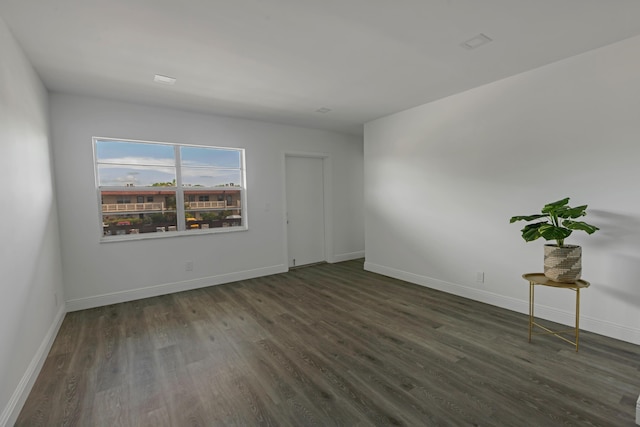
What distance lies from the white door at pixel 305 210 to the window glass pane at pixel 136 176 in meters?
1.99

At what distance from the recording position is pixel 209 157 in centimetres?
453

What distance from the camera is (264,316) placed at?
11.0 feet

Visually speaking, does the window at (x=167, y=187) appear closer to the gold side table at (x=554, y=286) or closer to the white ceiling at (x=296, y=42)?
the white ceiling at (x=296, y=42)

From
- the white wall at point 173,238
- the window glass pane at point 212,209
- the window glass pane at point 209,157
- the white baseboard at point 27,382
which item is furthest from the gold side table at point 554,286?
the window glass pane at point 209,157

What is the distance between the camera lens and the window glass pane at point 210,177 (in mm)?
4336

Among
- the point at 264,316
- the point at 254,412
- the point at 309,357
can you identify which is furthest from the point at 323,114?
the point at 254,412

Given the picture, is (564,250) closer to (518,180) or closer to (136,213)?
(518,180)

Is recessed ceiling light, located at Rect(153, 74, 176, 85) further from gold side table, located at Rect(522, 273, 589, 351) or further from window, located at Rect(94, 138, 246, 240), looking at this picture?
gold side table, located at Rect(522, 273, 589, 351)

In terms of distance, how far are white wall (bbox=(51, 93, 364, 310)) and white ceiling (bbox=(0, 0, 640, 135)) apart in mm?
408

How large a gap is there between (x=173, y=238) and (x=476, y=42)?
4.21 m

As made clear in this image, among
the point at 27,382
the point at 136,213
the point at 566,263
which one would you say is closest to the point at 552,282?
the point at 566,263

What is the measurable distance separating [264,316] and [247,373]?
1077 mm

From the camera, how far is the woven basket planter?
95.6 inches

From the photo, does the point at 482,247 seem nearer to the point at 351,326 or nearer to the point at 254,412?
the point at 351,326
